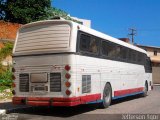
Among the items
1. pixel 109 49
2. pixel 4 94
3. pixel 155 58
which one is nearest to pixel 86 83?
pixel 109 49

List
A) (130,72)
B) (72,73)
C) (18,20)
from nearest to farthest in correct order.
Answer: (72,73) → (130,72) → (18,20)

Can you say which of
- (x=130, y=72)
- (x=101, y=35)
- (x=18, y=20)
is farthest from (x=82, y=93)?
(x=18, y=20)

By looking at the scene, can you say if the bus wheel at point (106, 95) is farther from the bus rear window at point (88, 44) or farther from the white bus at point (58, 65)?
the bus rear window at point (88, 44)

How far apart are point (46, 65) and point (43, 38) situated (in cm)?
102

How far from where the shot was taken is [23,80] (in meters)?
13.5

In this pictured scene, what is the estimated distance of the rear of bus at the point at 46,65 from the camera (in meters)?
12.6

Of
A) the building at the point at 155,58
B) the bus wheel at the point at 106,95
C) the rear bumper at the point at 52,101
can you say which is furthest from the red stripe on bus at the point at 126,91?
the building at the point at 155,58

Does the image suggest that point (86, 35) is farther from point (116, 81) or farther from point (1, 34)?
point (1, 34)

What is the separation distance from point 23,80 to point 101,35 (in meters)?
3.89

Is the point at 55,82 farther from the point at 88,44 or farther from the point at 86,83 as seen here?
the point at 88,44

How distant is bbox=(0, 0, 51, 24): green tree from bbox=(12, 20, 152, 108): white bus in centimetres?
1721

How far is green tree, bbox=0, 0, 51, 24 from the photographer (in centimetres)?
3147

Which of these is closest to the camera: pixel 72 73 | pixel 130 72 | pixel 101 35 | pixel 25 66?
pixel 72 73

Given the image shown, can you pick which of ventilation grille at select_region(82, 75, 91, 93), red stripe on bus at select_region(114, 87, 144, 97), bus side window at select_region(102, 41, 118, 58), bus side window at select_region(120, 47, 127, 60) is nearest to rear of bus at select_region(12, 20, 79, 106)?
ventilation grille at select_region(82, 75, 91, 93)
